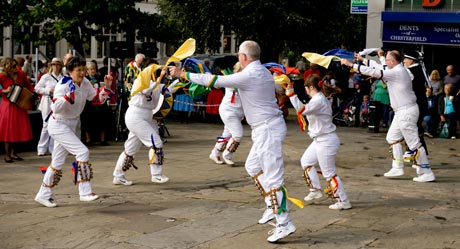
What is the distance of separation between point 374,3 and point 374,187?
39.9ft

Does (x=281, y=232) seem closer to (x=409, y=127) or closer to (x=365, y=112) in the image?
(x=409, y=127)

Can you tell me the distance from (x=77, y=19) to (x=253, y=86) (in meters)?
13.0

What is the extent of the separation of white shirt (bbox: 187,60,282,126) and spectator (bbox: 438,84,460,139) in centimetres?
1058

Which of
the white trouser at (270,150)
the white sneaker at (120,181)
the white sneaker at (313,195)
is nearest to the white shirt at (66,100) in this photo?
the white sneaker at (120,181)

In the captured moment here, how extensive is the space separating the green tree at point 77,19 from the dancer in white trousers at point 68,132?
10.3 m

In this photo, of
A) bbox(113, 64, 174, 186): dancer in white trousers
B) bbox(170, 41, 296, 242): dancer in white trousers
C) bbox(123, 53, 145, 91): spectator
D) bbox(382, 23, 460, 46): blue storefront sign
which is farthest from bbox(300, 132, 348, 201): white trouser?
bbox(382, 23, 460, 46): blue storefront sign

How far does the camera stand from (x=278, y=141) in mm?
7824

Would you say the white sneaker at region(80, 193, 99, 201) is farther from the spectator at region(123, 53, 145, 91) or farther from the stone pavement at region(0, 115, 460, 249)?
the spectator at region(123, 53, 145, 91)

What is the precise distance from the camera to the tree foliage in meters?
24.5

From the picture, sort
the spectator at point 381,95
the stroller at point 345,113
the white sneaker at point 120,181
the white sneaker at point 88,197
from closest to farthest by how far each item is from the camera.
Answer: the white sneaker at point 88,197 < the white sneaker at point 120,181 < the spectator at point 381,95 < the stroller at point 345,113

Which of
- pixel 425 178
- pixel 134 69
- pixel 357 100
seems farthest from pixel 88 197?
pixel 357 100

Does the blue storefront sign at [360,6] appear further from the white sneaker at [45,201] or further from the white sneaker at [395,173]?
the white sneaker at [45,201]

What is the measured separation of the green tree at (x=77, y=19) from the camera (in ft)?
64.5

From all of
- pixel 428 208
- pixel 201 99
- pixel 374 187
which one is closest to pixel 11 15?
pixel 201 99
